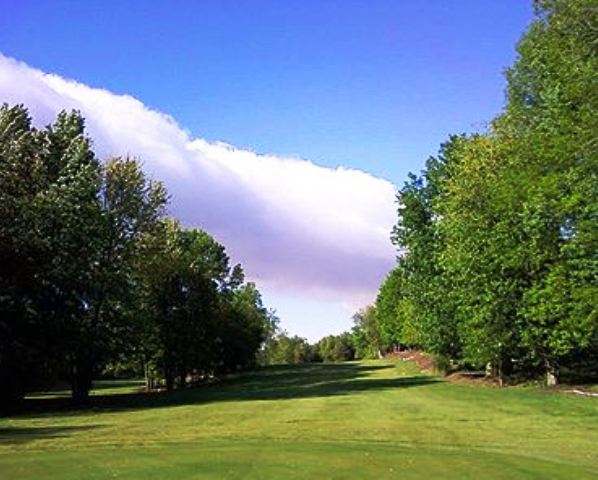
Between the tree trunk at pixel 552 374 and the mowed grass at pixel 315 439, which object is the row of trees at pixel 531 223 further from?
the mowed grass at pixel 315 439

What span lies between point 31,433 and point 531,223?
29.2m

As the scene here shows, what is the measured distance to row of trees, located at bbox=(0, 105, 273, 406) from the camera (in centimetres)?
4106

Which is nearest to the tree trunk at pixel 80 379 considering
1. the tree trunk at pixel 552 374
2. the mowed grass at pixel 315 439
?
the mowed grass at pixel 315 439

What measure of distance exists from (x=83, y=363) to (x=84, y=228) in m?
9.80

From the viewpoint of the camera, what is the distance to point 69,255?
1716 inches

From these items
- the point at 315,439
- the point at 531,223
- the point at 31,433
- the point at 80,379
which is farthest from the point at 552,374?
the point at 31,433

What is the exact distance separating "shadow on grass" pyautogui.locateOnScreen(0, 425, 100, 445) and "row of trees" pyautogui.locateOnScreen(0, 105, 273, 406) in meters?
11.8

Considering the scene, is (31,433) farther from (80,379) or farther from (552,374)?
(552,374)

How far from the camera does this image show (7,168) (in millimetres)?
42938

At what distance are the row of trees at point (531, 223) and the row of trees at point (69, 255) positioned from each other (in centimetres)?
2253

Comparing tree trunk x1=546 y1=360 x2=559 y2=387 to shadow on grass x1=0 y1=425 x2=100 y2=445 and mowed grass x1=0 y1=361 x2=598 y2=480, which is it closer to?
mowed grass x1=0 y1=361 x2=598 y2=480

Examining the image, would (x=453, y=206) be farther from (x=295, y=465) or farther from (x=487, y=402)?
(x=295, y=465)

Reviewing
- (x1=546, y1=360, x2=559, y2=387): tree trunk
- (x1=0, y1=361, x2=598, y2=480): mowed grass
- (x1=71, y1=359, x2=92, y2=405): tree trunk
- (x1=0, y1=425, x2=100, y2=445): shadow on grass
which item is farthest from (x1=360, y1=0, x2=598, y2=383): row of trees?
(x1=71, y1=359, x2=92, y2=405): tree trunk

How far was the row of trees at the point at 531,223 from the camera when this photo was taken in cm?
3603
